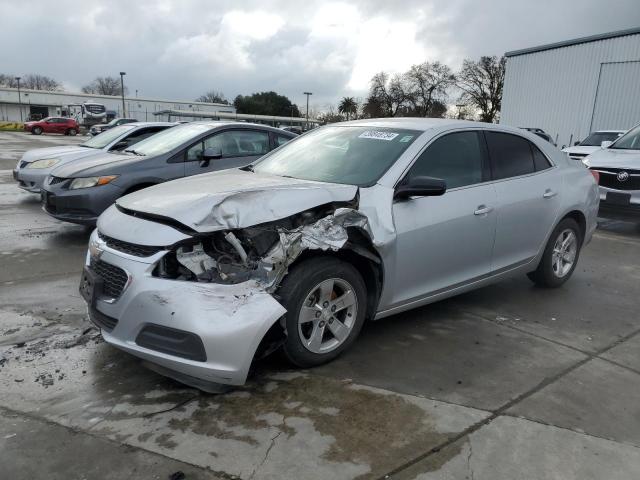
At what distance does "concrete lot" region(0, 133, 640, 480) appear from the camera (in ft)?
8.29

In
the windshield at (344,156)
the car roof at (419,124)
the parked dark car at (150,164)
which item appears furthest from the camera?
the parked dark car at (150,164)

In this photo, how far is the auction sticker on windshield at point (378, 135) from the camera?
414 cm

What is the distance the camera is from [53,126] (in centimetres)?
4434

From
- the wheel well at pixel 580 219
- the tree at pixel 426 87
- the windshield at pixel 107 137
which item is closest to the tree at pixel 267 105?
the tree at pixel 426 87

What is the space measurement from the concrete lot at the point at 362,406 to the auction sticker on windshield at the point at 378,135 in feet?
5.00

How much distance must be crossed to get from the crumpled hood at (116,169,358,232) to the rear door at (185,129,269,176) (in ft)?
10.4

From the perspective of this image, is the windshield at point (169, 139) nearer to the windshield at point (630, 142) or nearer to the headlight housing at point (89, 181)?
the headlight housing at point (89, 181)

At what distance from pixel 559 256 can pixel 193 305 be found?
3976 mm

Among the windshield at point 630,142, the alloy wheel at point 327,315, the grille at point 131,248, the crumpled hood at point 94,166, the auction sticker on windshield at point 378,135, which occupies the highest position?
the windshield at point 630,142

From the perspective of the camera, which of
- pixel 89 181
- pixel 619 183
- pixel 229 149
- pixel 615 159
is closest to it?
pixel 89 181

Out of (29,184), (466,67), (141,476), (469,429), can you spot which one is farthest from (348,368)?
(466,67)

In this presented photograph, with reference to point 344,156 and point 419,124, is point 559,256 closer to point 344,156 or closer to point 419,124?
point 419,124

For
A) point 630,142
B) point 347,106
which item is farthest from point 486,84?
point 630,142

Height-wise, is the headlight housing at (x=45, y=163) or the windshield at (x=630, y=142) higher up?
the windshield at (x=630, y=142)
